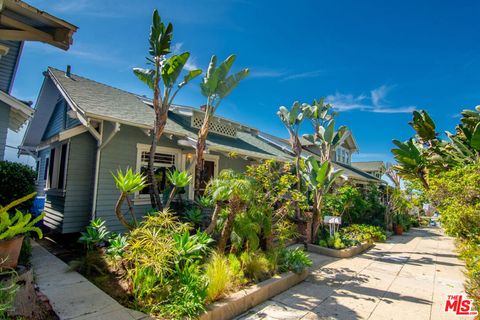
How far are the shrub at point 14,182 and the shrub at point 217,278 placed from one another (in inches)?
218

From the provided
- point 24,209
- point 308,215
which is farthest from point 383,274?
point 24,209

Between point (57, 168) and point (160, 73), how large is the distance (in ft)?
17.3

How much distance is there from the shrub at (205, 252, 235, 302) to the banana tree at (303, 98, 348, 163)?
6629 mm

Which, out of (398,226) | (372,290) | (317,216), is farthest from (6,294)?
(398,226)

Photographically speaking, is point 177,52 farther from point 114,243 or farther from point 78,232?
point 78,232

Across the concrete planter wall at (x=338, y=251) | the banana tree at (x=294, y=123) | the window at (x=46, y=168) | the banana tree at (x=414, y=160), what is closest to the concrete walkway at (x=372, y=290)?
the concrete planter wall at (x=338, y=251)

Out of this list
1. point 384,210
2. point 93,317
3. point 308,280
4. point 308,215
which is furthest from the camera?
point 384,210

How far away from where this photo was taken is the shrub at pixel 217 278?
Result: 162 inches

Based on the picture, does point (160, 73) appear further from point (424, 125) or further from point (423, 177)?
point (423, 177)

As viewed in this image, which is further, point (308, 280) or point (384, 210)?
point (384, 210)

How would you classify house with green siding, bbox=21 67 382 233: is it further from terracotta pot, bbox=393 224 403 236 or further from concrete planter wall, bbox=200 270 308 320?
terracotta pot, bbox=393 224 403 236

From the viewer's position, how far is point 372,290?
5.51 metres

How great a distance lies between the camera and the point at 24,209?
668 centimetres

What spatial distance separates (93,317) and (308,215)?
26.1 ft
